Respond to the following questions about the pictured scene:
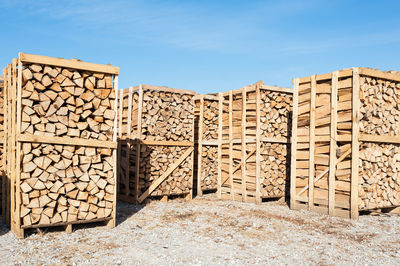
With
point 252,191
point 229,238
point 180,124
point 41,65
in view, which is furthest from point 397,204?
point 41,65

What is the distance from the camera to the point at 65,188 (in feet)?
21.0

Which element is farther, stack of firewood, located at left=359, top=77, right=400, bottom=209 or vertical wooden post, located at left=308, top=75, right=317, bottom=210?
vertical wooden post, located at left=308, top=75, right=317, bottom=210

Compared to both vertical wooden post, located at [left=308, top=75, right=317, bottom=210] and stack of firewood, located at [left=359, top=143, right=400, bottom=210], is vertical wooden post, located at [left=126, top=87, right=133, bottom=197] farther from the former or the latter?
stack of firewood, located at [left=359, top=143, right=400, bottom=210]

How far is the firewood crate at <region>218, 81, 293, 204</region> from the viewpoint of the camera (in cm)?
1038

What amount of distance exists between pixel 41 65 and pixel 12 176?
198cm

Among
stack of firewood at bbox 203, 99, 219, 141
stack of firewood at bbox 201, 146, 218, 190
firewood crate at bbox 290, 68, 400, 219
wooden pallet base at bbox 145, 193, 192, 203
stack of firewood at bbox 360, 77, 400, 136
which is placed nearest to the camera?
firewood crate at bbox 290, 68, 400, 219

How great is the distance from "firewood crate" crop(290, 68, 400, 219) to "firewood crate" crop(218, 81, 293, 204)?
46.1 inches

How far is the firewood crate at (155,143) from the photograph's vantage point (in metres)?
9.73

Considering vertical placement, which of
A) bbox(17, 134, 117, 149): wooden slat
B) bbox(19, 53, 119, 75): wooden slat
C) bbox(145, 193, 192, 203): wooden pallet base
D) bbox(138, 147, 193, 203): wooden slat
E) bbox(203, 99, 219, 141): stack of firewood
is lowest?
bbox(145, 193, 192, 203): wooden pallet base

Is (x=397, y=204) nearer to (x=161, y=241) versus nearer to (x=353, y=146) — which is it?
(x=353, y=146)

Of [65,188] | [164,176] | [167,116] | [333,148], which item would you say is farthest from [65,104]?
[333,148]

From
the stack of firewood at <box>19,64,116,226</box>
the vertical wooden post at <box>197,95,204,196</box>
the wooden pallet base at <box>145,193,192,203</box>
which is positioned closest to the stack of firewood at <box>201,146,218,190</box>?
the vertical wooden post at <box>197,95,204,196</box>

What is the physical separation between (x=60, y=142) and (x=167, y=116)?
4170 millimetres

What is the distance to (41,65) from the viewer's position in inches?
245
